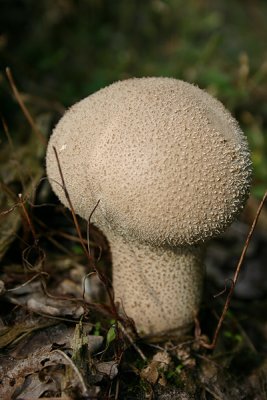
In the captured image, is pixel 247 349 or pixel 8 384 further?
pixel 247 349

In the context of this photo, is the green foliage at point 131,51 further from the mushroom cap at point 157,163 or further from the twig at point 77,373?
the twig at point 77,373

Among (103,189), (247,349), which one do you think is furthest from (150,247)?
(247,349)

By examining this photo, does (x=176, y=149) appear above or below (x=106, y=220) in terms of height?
above

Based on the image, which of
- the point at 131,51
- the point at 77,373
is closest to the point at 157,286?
the point at 77,373

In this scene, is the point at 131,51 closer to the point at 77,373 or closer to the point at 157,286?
the point at 157,286

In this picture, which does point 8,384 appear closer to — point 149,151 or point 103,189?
point 103,189

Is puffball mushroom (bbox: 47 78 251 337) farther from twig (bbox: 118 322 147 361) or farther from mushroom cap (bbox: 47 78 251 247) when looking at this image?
twig (bbox: 118 322 147 361)
